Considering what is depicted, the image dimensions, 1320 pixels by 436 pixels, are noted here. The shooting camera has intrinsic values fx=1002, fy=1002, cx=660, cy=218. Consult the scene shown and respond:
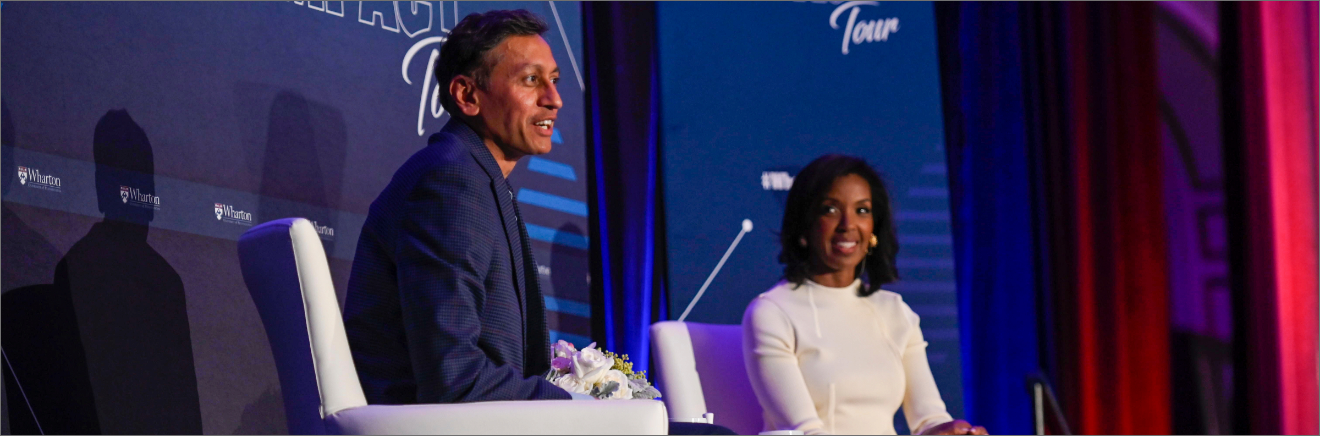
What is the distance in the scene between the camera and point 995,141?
14.7 ft

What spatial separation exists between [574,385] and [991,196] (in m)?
2.96

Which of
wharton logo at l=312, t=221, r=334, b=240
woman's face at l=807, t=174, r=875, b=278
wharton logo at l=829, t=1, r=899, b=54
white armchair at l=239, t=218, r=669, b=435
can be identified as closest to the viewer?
white armchair at l=239, t=218, r=669, b=435

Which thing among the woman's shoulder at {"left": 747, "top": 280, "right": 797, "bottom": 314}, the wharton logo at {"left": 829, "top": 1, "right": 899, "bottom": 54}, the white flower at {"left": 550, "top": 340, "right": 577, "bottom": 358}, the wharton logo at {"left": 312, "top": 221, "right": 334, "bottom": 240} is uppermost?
the wharton logo at {"left": 829, "top": 1, "right": 899, "bottom": 54}

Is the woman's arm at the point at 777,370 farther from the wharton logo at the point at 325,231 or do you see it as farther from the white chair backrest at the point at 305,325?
the white chair backrest at the point at 305,325

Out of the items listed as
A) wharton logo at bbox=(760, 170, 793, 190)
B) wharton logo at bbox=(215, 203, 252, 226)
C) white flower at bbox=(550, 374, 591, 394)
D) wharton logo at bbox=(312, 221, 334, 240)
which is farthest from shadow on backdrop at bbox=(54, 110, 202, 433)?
wharton logo at bbox=(760, 170, 793, 190)

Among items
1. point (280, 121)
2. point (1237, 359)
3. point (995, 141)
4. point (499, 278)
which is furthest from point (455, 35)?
point (1237, 359)

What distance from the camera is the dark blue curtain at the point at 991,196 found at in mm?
Result: 4414

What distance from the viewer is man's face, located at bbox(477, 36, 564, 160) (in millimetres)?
2139

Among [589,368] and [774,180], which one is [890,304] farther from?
[589,368]

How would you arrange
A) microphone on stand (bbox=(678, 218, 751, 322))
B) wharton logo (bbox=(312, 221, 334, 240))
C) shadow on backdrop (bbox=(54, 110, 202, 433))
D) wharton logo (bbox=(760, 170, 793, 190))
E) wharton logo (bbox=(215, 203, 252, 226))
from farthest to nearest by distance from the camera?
wharton logo (bbox=(760, 170, 793, 190))
microphone on stand (bbox=(678, 218, 751, 322))
wharton logo (bbox=(312, 221, 334, 240))
wharton logo (bbox=(215, 203, 252, 226))
shadow on backdrop (bbox=(54, 110, 202, 433))

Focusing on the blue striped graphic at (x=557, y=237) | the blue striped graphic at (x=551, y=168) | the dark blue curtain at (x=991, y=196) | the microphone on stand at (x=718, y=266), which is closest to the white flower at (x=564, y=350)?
the blue striped graphic at (x=557, y=237)

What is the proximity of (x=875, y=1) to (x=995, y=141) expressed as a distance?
2.78ft

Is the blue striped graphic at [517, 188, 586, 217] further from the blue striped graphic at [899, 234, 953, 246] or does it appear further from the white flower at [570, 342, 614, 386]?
the white flower at [570, 342, 614, 386]

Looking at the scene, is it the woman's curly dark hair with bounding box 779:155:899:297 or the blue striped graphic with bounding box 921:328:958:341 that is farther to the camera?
the blue striped graphic with bounding box 921:328:958:341
